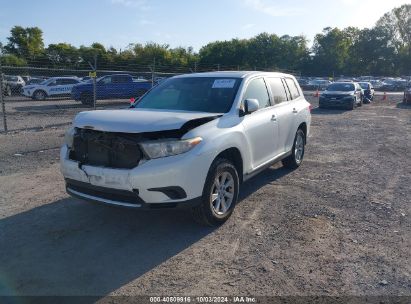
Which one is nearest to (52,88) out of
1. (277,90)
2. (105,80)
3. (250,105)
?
(105,80)

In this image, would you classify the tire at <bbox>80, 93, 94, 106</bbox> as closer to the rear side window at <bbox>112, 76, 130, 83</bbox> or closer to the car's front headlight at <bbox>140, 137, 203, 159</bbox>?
the rear side window at <bbox>112, 76, 130, 83</bbox>

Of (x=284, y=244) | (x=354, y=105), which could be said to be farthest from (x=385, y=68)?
(x=284, y=244)

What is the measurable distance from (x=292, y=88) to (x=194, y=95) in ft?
8.40

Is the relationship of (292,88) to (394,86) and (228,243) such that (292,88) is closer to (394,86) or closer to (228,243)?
(228,243)

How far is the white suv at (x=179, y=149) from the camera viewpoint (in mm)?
4258

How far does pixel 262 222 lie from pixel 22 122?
12.1 meters

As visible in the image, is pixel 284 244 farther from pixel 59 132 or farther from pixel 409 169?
pixel 59 132

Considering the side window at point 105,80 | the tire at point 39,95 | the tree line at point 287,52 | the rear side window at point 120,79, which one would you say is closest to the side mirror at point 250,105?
the side window at point 105,80

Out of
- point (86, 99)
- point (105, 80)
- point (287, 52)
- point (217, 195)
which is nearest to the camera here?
point (217, 195)

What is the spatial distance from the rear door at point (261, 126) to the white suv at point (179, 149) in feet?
0.05

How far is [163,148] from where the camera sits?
427 centimetres

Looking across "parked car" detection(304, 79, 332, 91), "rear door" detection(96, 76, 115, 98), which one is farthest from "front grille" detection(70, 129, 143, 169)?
"parked car" detection(304, 79, 332, 91)

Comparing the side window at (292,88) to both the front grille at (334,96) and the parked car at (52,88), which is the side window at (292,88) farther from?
the parked car at (52,88)

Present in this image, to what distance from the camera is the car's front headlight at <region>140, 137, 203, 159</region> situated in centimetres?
426
